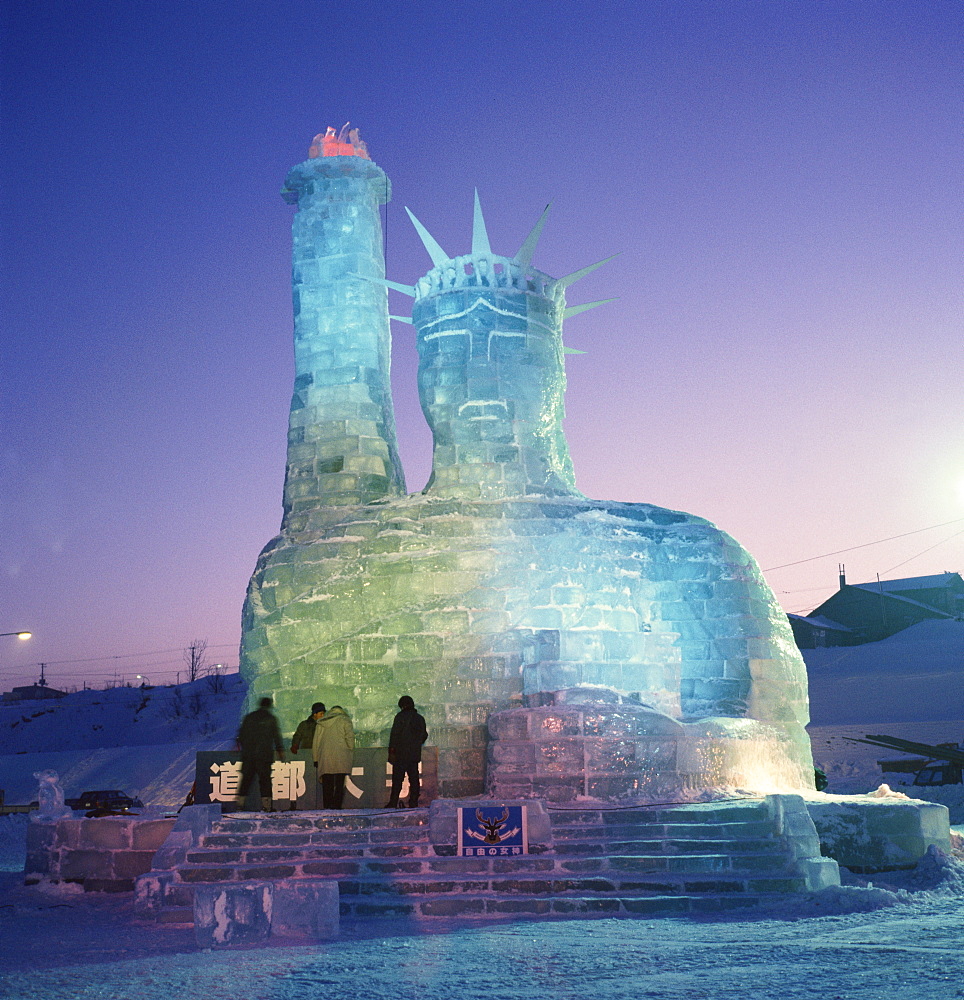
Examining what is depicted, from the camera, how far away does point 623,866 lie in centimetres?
1121

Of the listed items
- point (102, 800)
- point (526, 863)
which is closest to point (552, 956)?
point (526, 863)

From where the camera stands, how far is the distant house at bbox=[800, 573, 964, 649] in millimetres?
62188

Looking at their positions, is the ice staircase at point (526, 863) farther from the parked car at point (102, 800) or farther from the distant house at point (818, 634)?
the distant house at point (818, 634)

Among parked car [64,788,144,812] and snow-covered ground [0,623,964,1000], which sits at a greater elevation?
parked car [64,788,144,812]

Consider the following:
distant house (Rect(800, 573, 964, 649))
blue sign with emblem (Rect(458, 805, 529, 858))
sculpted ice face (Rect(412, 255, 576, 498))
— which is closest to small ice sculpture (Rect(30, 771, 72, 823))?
blue sign with emblem (Rect(458, 805, 529, 858))

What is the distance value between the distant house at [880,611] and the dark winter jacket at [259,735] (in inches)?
2026

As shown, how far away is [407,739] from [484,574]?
12.0 feet

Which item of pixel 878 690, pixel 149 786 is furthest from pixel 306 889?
pixel 878 690

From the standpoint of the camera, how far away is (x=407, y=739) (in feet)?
43.7

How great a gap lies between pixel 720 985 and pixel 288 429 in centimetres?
1393

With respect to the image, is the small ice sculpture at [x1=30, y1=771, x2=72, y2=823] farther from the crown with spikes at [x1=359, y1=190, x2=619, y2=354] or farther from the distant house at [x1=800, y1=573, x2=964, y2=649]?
the distant house at [x1=800, y1=573, x2=964, y2=649]

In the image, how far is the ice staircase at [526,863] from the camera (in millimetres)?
10516

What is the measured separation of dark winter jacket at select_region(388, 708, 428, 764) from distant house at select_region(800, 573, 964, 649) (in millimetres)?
51195

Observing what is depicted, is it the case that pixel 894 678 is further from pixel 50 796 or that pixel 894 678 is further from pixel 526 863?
pixel 526 863
